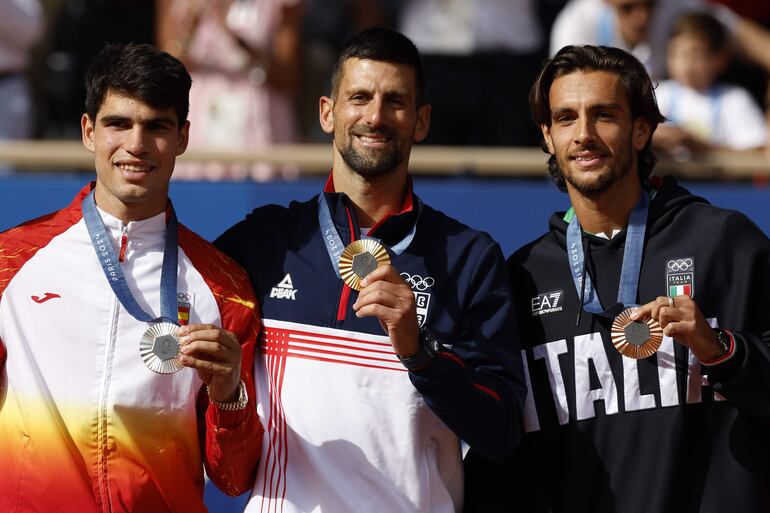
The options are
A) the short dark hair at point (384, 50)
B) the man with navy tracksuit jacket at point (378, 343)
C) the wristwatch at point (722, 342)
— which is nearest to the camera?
the wristwatch at point (722, 342)

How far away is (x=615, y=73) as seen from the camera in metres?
5.09

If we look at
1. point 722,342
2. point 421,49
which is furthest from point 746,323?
point 421,49

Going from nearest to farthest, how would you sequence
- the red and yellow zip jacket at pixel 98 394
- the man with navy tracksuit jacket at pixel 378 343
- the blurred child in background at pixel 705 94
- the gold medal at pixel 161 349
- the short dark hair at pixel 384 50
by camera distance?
the gold medal at pixel 161 349, the red and yellow zip jacket at pixel 98 394, the man with navy tracksuit jacket at pixel 378 343, the short dark hair at pixel 384 50, the blurred child in background at pixel 705 94

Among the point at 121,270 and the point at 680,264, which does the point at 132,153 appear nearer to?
the point at 121,270

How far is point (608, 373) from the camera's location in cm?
486

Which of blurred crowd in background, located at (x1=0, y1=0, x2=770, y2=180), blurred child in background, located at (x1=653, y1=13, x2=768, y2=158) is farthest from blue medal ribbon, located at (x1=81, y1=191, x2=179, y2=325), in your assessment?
blurred child in background, located at (x1=653, y1=13, x2=768, y2=158)

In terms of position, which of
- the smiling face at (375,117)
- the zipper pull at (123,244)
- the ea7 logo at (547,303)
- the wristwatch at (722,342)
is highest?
the smiling face at (375,117)

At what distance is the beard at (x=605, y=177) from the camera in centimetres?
498

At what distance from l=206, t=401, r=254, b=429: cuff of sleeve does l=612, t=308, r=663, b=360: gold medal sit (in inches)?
48.5

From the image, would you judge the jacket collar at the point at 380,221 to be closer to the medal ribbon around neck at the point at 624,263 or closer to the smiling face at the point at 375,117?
the smiling face at the point at 375,117

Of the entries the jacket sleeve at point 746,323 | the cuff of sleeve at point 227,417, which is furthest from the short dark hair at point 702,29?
the cuff of sleeve at point 227,417

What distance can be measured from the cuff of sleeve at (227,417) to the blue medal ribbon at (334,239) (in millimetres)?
627

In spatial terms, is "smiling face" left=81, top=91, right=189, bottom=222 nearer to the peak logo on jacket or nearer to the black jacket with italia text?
the peak logo on jacket

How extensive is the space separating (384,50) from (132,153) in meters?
1.00
